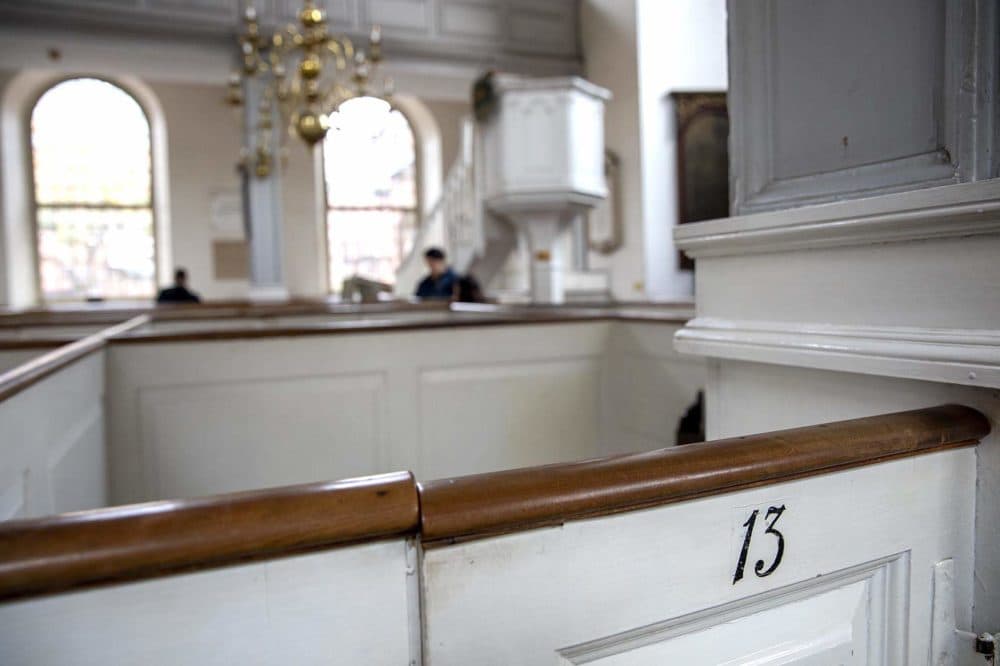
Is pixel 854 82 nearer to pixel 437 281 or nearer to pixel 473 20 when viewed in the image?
pixel 437 281

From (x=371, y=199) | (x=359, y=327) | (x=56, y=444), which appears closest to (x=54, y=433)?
(x=56, y=444)

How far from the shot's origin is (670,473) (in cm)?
73

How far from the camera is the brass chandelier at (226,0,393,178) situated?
17.1ft

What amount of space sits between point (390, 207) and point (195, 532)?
477 inches

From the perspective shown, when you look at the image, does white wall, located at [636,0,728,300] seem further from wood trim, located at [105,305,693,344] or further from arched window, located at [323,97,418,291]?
wood trim, located at [105,305,693,344]

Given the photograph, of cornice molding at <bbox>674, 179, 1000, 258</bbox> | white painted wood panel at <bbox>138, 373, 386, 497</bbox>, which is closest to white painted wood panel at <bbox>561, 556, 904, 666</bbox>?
cornice molding at <bbox>674, 179, 1000, 258</bbox>

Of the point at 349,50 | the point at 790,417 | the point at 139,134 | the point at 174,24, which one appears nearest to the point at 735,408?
the point at 790,417

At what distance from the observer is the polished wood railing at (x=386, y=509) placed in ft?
1.76

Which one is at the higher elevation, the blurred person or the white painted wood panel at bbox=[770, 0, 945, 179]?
the white painted wood panel at bbox=[770, 0, 945, 179]

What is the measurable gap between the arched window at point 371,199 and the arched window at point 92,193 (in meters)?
2.74

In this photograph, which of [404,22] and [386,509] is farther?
[404,22]

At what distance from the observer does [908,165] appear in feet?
3.37

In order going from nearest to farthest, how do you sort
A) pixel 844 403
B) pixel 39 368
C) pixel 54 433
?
1. pixel 844 403
2. pixel 39 368
3. pixel 54 433

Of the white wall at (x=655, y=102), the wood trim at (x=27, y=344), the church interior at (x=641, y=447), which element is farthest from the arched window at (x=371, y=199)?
the wood trim at (x=27, y=344)
